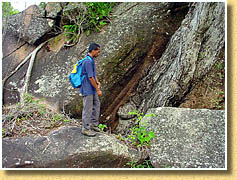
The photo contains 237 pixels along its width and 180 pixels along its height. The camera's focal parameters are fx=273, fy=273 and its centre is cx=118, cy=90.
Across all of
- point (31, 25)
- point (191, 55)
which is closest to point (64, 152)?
point (191, 55)

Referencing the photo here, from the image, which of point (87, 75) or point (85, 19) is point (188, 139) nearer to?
point (87, 75)

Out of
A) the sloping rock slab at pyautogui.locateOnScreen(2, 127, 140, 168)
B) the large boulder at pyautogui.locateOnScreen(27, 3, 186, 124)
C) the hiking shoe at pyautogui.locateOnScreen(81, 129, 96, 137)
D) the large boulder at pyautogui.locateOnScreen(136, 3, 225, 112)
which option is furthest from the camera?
the large boulder at pyautogui.locateOnScreen(27, 3, 186, 124)

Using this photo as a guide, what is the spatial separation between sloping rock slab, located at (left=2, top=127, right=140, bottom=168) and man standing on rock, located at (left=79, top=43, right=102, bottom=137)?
0.16 m

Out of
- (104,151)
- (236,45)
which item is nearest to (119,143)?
(104,151)

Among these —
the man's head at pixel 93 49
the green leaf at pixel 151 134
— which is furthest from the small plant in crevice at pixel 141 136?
the man's head at pixel 93 49

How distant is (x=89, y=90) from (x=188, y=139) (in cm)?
130

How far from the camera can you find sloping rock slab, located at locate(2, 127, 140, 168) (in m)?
2.94

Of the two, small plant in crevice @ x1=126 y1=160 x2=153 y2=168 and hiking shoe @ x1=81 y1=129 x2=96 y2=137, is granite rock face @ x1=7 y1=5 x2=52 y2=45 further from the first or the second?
small plant in crevice @ x1=126 y1=160 x2=153 y2=168

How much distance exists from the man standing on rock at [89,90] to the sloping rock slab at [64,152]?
6.4 inches

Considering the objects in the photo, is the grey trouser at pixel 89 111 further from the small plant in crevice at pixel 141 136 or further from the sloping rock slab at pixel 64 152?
the small plant in crevice at pixel 141 136

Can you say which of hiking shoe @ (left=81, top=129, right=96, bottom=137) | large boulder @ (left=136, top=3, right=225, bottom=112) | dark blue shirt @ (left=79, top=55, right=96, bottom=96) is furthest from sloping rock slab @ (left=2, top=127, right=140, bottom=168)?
large boulder @ (left=136, top=3, right=225, bottom=112)

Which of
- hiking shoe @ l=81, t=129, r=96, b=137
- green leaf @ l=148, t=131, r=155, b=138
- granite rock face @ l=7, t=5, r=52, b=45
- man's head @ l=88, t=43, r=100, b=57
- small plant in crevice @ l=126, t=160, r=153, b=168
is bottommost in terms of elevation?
small plant in crevice @ l=126, t=160, r=153, b=168

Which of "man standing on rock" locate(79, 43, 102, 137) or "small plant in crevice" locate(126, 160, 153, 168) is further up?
"man standing on rock" locate(79, 43, 102, 137)

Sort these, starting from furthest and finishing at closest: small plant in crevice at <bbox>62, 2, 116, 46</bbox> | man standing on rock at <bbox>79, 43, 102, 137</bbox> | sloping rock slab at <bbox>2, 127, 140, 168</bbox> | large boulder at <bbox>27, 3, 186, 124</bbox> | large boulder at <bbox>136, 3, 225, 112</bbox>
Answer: small plant in crevice at <bbox>62, 2, 116, 46</bbox>, large boulder at <bbox>27, 3, 186, 124</bbox>, large boulder at <bbox>136, 3, 225, 112</bbox>, man standing on rock at <bbox>79, 43, 102, 137</bbox>, sloping rock slab at <bbox>2, 127, 140, 168</bbox>
